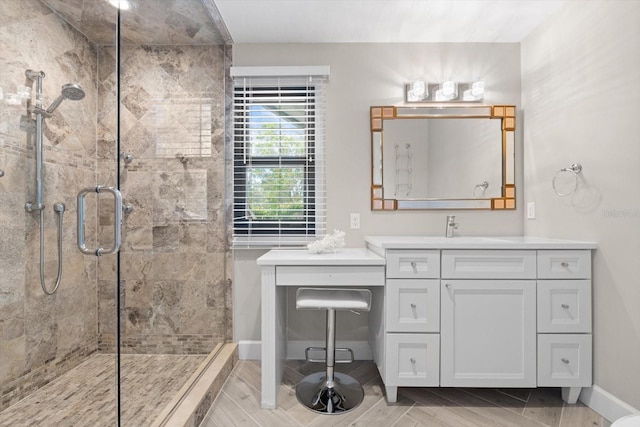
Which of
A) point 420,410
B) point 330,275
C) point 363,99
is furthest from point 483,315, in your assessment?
point 363,99

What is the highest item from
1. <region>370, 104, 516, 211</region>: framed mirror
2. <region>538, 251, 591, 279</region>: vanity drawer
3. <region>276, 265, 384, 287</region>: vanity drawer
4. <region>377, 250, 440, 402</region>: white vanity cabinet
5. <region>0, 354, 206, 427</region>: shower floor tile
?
<region>370, 104, 516, 211</region>: framed mirror

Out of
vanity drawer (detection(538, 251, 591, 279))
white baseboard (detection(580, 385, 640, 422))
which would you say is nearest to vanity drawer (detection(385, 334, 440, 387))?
vanity drawer (detection(538, 251, 591, 279))

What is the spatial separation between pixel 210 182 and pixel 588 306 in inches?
92.3

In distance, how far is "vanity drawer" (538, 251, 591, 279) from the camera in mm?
1801

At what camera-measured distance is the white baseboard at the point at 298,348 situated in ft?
8.00

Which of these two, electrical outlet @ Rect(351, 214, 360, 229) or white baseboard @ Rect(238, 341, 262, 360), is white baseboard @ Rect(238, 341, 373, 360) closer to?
white baseboard @ Rect(238, 341, 262, 360)

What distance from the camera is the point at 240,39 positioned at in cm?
243

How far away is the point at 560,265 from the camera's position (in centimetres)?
181

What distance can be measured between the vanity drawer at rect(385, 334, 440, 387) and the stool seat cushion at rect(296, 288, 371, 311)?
9.5 inches

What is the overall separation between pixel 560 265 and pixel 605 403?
2.35 feet

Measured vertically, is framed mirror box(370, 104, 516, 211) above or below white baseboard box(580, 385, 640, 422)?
above

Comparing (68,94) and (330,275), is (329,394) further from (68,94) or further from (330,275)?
(68,94)

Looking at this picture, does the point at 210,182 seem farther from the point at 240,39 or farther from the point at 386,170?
the point at 386,170

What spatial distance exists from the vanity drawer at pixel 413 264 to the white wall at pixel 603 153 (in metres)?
0.86
